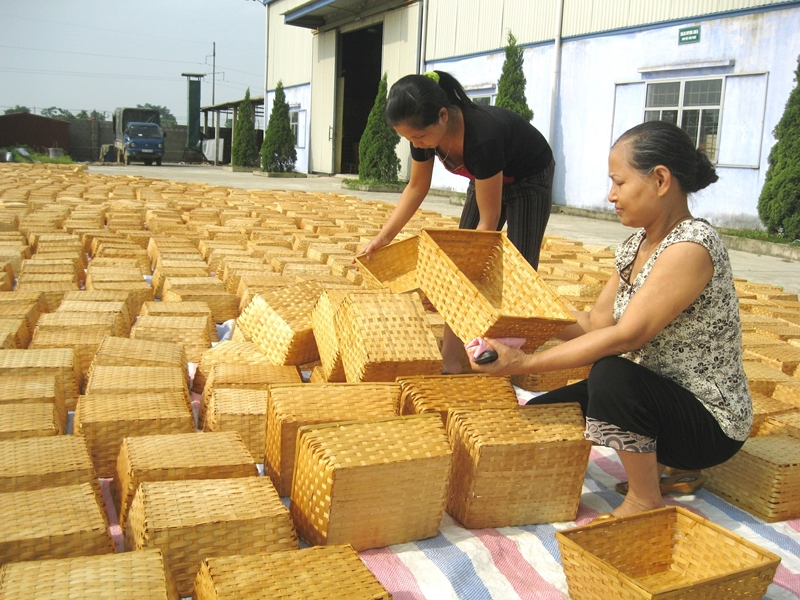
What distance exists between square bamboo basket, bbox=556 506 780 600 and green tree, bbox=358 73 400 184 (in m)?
18.0

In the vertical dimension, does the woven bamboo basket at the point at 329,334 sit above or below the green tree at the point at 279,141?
below

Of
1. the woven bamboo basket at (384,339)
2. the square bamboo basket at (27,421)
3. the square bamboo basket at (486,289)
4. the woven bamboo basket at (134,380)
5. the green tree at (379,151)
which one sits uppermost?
the green tree at (379,151)

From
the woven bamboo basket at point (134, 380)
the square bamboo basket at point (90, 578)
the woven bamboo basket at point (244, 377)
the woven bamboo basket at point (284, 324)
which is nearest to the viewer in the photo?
the square bamboo basket at point (90, 578)

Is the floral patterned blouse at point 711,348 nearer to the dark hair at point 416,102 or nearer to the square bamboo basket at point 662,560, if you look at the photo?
the square bamboo basket at point 662,560

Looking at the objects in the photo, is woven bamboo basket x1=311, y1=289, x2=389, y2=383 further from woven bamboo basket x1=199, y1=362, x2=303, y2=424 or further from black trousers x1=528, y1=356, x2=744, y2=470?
→ black trousers x1=528, y1=356, x2=744, y2=470

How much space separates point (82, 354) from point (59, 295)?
3.58 feet

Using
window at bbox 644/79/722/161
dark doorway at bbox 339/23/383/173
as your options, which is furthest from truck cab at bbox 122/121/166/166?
window at bbox 644/79/722/161

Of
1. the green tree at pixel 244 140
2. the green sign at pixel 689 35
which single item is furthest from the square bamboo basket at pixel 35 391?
the green tree at pixel 244 140

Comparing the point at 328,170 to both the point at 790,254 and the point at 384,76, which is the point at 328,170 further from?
the point at 790,254

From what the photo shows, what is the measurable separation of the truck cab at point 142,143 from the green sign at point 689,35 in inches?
907

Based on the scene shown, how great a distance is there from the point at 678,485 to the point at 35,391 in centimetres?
228

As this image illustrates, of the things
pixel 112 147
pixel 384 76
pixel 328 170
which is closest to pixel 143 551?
pixel 384 76

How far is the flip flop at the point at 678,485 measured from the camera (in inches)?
102

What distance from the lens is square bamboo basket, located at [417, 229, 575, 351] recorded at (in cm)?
236
